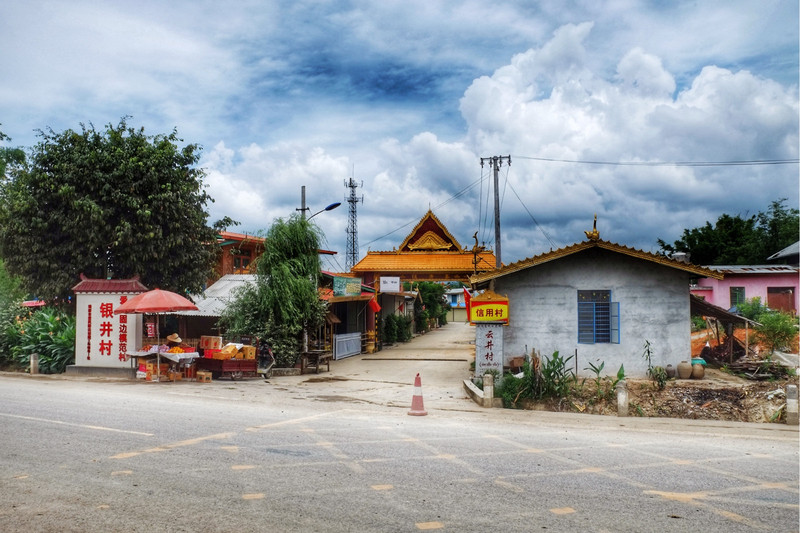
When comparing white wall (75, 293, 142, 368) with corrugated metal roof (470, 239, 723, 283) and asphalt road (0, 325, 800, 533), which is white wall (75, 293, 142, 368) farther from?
corrugated metal roof (470, 239, 723, 283)

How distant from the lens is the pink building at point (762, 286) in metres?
33.1

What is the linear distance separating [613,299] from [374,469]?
11.8 metres

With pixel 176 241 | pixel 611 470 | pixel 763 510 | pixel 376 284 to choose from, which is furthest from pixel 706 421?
pixel 376 284

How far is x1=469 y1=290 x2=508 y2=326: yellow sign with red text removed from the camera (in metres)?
16.8

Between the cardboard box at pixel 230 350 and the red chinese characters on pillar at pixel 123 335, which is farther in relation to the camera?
the red chinese characters on pillar at pixel 123 335

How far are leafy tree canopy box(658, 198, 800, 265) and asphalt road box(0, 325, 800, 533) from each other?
42.6 metres

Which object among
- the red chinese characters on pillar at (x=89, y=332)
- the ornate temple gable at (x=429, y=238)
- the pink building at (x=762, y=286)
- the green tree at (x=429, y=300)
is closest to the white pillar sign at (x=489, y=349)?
the red chinese characters on pillar at (x=89, y=332)

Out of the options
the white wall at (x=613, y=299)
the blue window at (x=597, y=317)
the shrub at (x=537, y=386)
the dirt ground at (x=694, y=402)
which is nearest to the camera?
the dirt ground at (x=694, y=402)

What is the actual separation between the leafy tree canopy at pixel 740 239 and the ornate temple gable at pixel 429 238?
27.3 meters

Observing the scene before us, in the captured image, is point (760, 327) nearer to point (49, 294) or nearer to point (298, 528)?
point (298, 528)

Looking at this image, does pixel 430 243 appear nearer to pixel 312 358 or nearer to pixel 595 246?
pixel 312 358

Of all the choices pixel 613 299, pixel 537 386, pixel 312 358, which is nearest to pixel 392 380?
pixel 312 358

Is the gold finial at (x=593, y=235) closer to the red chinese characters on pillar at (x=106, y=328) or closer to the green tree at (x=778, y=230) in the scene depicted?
the red chinese characters on pillar at (x=106, y=328)

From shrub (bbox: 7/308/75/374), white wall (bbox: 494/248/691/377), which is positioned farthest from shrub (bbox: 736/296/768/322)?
shrub (bbox: 7/308/75/374)
